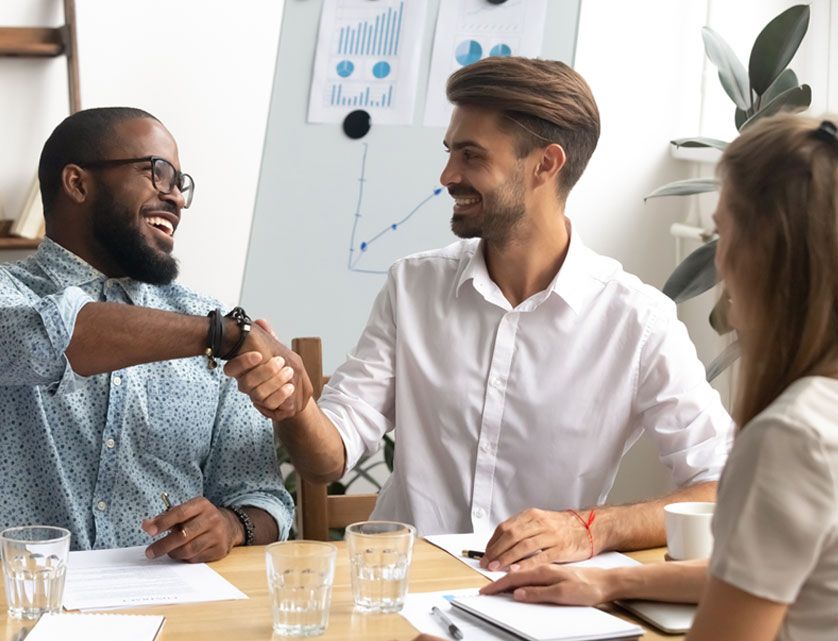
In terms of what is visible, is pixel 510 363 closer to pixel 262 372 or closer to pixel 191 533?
pixel 262 372

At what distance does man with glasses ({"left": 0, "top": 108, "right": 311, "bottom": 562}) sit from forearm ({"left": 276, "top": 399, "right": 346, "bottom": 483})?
0.18 ft

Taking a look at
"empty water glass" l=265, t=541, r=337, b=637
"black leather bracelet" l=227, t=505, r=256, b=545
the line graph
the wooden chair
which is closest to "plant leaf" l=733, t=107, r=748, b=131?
the line graph

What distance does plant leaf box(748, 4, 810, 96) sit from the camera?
2662 millimetres

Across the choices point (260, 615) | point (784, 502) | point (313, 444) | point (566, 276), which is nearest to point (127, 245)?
point (313, 444)

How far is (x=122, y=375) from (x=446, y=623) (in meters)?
0.85

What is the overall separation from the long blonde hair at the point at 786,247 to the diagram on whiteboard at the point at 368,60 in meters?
2.10

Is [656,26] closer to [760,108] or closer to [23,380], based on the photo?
[760,108]

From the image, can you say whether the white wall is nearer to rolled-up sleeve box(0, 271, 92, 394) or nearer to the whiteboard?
the whiteboard

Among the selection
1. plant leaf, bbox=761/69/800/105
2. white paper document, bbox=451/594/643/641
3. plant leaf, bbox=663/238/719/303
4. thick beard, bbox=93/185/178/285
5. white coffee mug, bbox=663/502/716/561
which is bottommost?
white paper document, bbox=451/594/643/641

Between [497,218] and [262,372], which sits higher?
[497,218]

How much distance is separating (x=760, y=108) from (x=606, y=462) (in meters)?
1.08

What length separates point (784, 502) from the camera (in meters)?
0.97

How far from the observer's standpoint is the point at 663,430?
79.5 inches

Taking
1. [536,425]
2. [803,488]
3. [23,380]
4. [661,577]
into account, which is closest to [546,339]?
[536,425]
